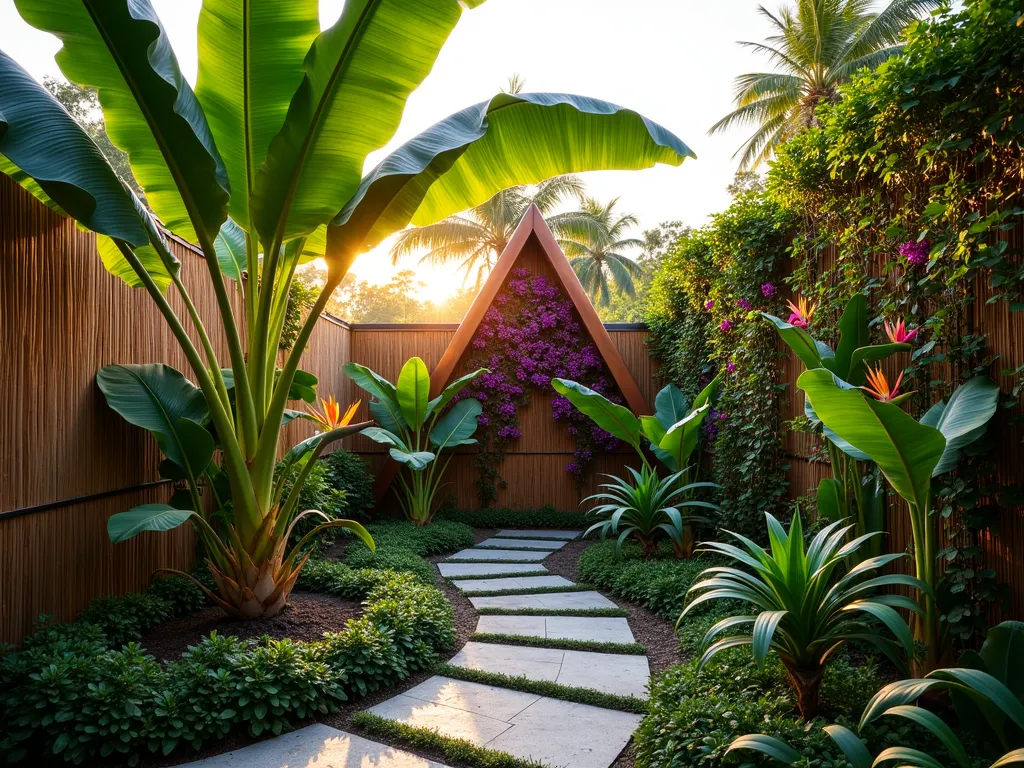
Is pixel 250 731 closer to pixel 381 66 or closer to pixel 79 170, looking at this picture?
pixel 79 170

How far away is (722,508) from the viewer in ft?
17.7

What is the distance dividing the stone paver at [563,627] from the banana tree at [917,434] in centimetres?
173

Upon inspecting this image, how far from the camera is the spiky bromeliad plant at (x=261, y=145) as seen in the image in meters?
2.52

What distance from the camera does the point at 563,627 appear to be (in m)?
4.04

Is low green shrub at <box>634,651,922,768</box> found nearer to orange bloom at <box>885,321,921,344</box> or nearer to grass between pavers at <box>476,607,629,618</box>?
orange bloom at <box>885,321,921,344</box>

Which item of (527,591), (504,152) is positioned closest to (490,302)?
(527,591)

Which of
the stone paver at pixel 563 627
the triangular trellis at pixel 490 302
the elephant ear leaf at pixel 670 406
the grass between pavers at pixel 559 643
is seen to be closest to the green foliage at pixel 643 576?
the stone paver at pixel 563 627

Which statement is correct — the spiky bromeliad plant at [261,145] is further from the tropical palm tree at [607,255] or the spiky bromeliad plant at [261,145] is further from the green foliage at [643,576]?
the tropical palm tree at [607,255]

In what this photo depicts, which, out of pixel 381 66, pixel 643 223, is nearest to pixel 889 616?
pixel 381 66

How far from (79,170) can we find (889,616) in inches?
128

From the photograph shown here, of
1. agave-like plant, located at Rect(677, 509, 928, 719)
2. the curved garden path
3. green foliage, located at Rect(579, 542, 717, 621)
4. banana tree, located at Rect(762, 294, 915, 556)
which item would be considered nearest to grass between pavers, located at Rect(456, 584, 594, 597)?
the curved garden path

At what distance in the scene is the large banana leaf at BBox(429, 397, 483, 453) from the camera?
7430 mm

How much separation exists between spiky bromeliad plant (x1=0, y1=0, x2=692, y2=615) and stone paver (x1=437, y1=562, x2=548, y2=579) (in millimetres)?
2067

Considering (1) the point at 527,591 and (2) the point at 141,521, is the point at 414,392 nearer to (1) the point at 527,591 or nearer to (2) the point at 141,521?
(1) the point at 527,591
